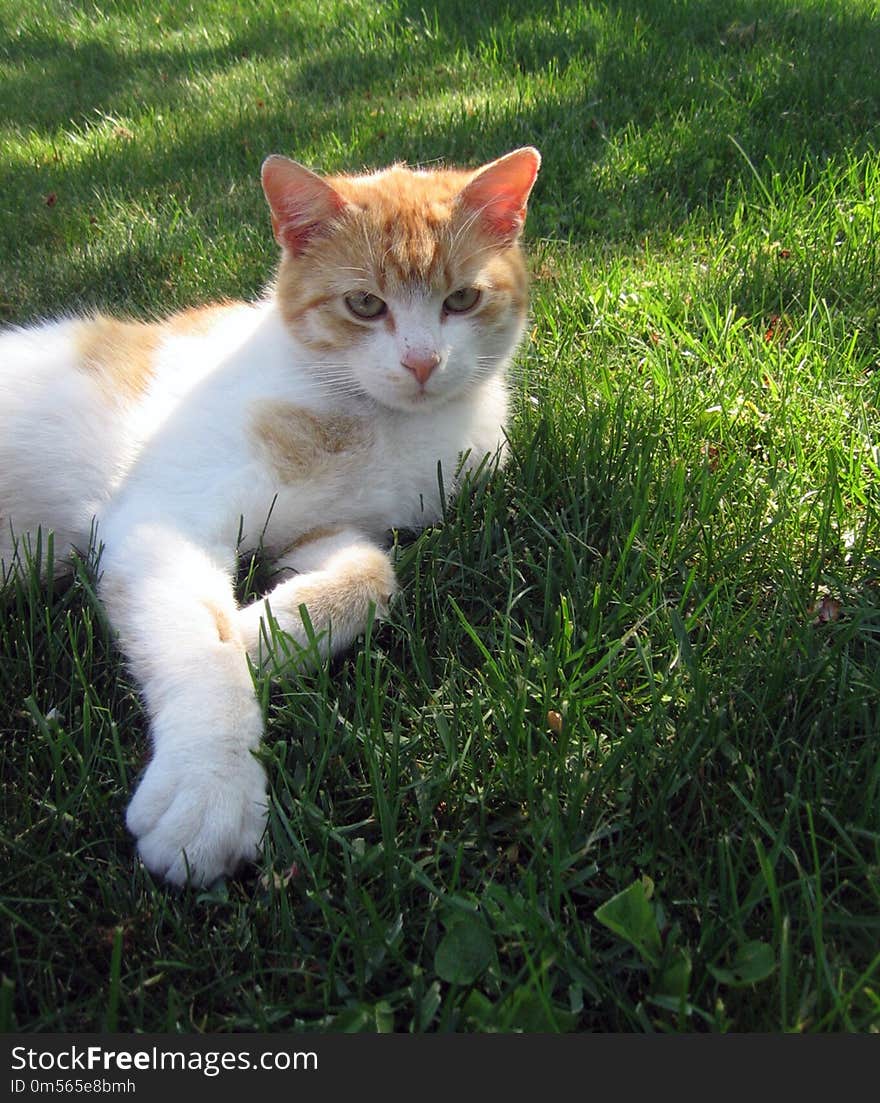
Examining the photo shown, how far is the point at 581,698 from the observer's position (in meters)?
1.50

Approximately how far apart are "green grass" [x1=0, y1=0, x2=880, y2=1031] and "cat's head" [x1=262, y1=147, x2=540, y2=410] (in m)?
0.31

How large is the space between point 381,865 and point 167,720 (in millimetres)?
454

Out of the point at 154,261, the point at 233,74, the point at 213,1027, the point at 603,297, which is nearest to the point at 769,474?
the point at 603,297

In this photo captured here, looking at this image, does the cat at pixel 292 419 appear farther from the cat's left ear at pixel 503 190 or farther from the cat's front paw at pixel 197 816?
the cat's front paw at pixel 197 816

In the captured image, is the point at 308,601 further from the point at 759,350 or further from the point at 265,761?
the point at 759,350

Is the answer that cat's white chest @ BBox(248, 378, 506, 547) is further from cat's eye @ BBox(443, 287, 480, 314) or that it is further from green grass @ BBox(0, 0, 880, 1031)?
cat's eye @ BBox(443, 287, 480, 314)

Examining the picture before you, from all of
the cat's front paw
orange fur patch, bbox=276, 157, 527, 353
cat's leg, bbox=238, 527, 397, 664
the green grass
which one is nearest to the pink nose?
orange fur patch, bbox=276, 157, 527, 353

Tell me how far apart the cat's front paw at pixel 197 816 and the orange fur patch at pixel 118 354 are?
3.91 ft

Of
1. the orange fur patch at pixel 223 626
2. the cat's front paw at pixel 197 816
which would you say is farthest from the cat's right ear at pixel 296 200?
the cat's front paw at pixel 197 816

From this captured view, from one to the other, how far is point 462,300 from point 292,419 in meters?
0.52

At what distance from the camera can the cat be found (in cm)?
173

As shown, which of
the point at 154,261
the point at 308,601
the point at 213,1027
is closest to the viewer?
the point at 213,1027

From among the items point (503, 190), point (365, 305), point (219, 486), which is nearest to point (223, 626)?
point (219, 486)

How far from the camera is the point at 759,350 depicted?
256cm
